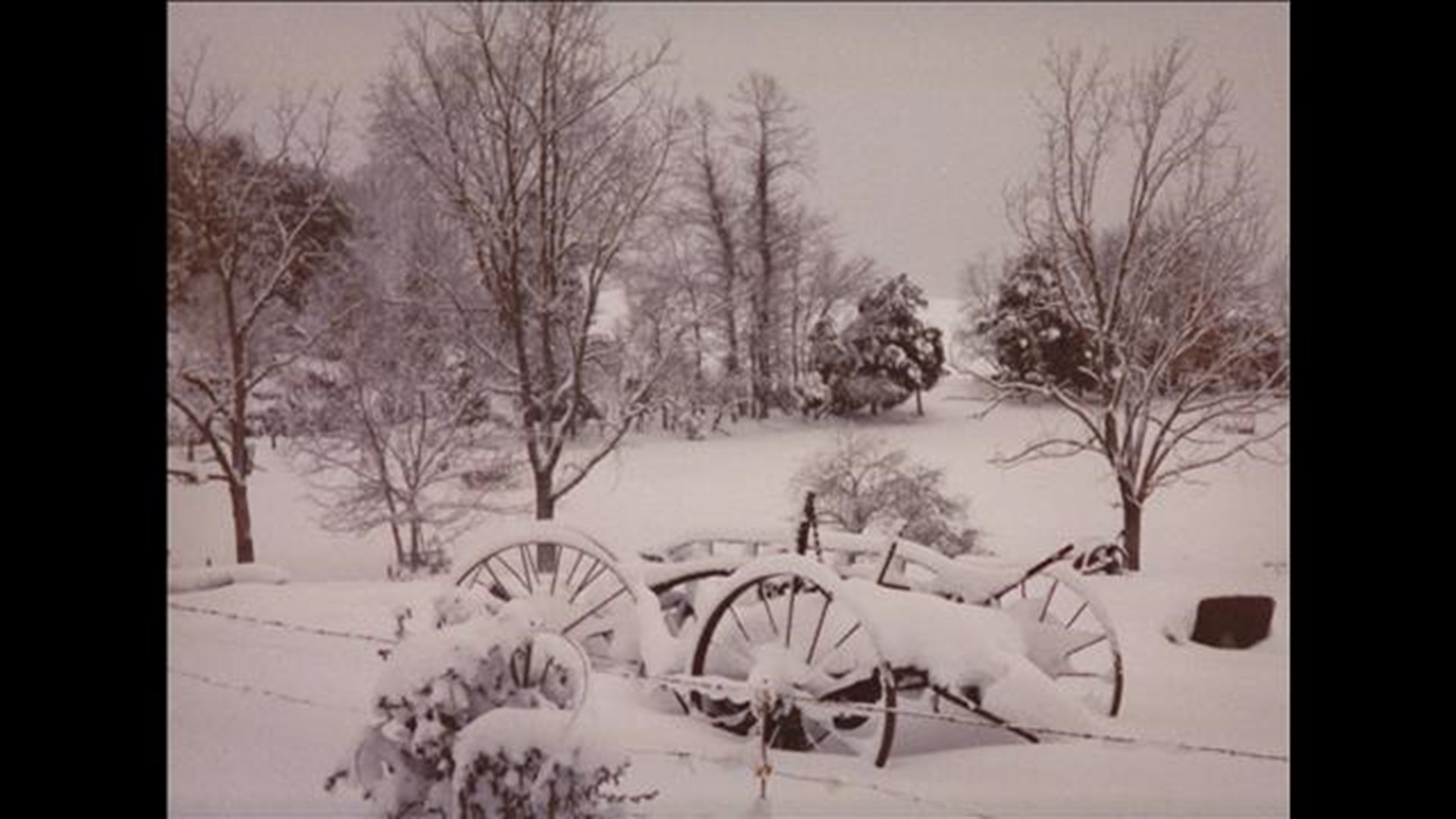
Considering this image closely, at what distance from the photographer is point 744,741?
332cm

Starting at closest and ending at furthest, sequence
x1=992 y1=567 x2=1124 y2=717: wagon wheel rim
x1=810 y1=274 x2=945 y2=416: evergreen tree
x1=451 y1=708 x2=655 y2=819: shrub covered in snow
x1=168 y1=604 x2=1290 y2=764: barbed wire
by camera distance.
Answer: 1. x1=451 y1=708 x2=655 y2=819: shrub covered in snow
2. x1=168 y1=604 x2=1290 y2=764: barbed wire
3. x1=992 y1=567 x2=1124 y2=717: wagon wheel rim
4. x1=810 y1=274 x2=945 y2=416: evergreen tree

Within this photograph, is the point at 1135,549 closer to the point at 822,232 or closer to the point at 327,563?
the point at 822,232

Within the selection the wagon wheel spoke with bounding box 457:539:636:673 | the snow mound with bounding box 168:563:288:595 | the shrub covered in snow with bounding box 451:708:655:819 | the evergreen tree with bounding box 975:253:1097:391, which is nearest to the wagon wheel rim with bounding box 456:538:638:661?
the wagon wheel spoke with bounding box 457:539:636:673

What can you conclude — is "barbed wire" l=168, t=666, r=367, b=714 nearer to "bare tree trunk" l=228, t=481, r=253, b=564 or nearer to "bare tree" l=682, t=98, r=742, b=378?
"bare tree trunk" l=228, t=481, r=253, b=564

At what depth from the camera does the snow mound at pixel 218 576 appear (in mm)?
3693

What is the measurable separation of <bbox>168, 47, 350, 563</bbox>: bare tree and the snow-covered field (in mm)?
228

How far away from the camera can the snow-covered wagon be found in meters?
3.17

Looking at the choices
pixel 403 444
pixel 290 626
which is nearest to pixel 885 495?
pixel 403 444

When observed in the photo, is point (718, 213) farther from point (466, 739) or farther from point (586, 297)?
point (466, 739)

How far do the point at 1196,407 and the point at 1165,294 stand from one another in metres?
0.37

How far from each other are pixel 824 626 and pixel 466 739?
3.94ft

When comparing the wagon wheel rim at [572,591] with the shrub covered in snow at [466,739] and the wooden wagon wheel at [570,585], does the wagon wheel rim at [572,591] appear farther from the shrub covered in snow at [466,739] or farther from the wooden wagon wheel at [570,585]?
the shrub covered in snow at [466,739]

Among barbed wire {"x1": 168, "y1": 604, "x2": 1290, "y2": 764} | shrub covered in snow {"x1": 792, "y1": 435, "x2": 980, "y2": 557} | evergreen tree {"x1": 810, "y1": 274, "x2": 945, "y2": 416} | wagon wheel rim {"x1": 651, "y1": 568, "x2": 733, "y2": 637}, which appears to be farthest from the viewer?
wagon wheel rim {"x1": 651, "y1": 568, "x2": 733, "y2": 637}
